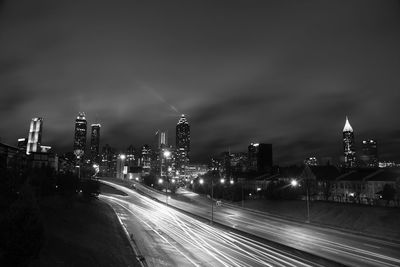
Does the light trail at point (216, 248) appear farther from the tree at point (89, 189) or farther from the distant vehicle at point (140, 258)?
the tree at point (89, 189)

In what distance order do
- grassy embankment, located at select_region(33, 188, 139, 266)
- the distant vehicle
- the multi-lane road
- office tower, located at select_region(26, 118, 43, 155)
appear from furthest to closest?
office tower, located at select_region(26, 118, 43, 155), the multi-lane road, the distant vehicle, grassy embankment, located at select_region(33, 188, 139, 266)

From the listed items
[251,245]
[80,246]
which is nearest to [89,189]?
[251,245]

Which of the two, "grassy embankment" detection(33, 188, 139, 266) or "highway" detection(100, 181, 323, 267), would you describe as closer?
"grassy embankment" detection(33, 188, 139, 266)

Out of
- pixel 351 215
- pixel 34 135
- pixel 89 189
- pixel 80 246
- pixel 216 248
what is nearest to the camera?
pixel 80 246

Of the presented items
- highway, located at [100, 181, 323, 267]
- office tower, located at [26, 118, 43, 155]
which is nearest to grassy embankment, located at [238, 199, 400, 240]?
highway, located at [100, 181, 323, 267]

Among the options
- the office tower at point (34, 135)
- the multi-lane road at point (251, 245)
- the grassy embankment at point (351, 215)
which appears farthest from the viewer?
the office tower at point (34, 135)

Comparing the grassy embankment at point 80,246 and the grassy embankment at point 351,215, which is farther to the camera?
the grassy embankment at point 351,215

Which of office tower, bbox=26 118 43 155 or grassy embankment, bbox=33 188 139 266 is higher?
office tower, bbox=26 118 43 155

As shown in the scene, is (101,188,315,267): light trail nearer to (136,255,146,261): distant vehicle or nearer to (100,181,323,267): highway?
(100,181,323,267): highway

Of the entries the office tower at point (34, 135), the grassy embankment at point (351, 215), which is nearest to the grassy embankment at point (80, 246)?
the grassy embankment at point (351, 215)

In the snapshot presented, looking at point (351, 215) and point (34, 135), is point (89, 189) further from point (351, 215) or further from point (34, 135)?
point (34, 135)

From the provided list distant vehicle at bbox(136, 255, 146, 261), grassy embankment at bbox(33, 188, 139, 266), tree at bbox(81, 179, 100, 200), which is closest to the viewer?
grassy embankment at bbox(33, 188, 139, 266)

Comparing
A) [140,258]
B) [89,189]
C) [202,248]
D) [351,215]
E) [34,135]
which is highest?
[34,135]

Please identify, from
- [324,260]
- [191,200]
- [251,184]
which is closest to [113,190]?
[191,200]
